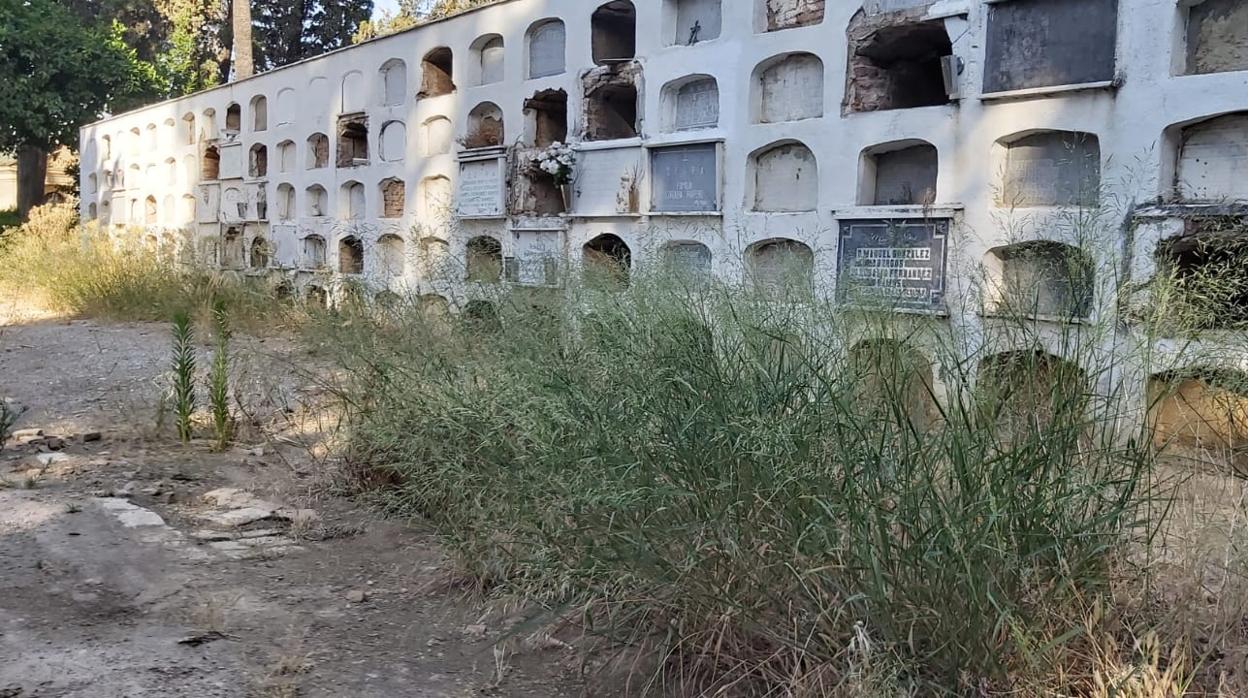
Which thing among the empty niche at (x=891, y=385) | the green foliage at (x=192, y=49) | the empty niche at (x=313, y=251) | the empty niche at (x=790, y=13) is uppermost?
the green foliage at (x=192, y=49)

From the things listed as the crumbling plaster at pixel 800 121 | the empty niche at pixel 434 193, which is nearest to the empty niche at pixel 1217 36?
the crumbling plaster at pixel 800 121

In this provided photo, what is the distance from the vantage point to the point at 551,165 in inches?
259

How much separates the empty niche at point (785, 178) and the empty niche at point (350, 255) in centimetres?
445

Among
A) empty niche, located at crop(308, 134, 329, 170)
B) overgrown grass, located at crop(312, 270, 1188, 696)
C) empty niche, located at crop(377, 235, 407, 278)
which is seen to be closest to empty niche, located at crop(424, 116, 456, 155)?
empty niche, located at crop(377, 235, 407, 278)

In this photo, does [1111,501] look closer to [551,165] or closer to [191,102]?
[551,165]

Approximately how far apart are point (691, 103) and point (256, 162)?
6164 millimetres

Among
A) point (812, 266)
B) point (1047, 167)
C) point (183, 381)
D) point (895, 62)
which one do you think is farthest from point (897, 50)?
point (183, 381)

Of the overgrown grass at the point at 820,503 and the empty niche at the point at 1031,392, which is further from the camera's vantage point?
the empty niche at the point at 1031,392

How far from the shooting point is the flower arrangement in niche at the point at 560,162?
657 centimetres

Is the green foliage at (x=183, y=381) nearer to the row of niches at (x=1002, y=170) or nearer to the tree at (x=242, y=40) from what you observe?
the row of niches at (x=1002, y=170)

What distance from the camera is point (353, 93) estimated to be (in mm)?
8859

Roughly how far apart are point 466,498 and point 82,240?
10.00 meters

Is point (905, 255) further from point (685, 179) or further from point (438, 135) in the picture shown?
point (438, 135)

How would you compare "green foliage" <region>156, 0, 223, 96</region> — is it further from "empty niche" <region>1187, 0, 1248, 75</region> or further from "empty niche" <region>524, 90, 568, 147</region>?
"empty niche" <region>1187, 0, 1248, 75</region>
